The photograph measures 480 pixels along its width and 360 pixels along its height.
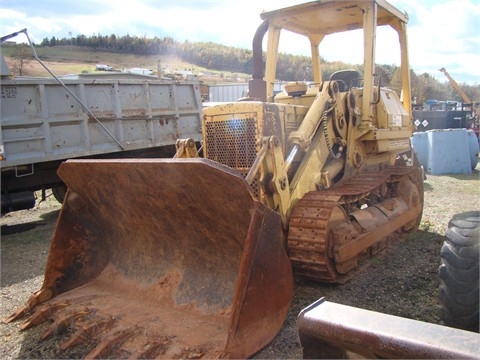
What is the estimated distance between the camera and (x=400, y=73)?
615 centimetres

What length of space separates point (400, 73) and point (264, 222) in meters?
4.30

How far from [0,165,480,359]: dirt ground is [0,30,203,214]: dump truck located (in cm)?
95

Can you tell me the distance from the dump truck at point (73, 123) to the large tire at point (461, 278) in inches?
233

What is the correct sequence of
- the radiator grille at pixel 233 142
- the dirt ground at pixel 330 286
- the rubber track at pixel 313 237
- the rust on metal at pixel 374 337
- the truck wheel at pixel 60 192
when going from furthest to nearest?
the truck wheel at pixel 60 192
the radiator grille at pixel 233 142
the rubber track at pixel 313 237
the dirt ground at pixel 330 286
the rust on metal at pixel 374 337

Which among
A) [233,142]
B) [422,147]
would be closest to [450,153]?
[422,147]

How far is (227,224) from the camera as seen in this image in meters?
3.22

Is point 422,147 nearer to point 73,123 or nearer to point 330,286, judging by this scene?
point 73,123

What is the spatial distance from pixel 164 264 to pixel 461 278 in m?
2.25

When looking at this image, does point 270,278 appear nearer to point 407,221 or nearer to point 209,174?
point 209,174

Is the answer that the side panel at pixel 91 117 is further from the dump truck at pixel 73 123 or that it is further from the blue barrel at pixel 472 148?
the blue barrel at pixel 472 148

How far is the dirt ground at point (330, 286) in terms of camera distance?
125 inches

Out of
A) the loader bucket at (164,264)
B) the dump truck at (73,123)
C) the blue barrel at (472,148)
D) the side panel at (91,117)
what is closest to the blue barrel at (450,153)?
the blue barrel at (472,148)

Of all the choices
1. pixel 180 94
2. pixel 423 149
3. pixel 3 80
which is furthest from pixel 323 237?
pixel 423 149

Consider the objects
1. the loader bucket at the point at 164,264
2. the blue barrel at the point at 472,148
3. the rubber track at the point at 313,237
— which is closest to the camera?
the loader bucket at the point at 164,264
